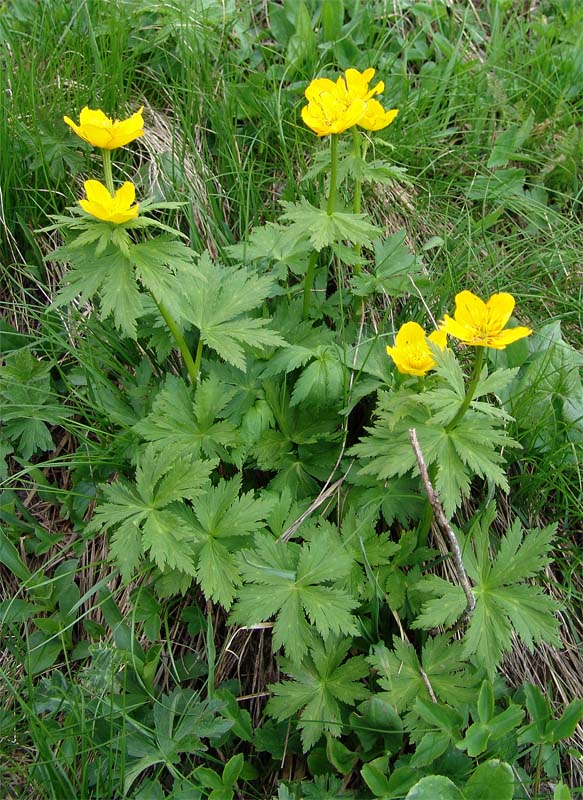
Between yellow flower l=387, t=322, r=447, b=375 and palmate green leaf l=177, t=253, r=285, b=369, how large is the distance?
0.34 m

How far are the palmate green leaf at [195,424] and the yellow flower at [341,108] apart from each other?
698mm

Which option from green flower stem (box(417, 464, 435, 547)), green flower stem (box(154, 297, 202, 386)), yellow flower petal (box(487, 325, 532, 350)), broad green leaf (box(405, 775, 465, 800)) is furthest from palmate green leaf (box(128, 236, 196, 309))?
broad green leaf (box(405, 775, 465, 800))

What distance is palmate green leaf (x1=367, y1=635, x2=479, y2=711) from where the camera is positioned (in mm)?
1847

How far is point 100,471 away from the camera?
7.28ft

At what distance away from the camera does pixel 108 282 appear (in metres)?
1.69

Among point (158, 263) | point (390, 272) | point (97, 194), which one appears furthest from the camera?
point (390, 272)

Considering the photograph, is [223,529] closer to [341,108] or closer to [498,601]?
[498,601]

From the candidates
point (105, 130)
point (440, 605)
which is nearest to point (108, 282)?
point (105, 130)

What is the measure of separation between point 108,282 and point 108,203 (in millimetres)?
173

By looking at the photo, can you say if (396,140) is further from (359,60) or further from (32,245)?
(32,245)

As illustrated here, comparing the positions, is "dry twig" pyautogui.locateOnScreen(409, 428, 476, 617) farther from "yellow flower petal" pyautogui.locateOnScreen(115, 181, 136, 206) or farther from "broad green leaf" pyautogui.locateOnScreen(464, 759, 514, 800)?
"yellow flower petal" pyautogui.locateOnScreen(115, 181, 136, 206)

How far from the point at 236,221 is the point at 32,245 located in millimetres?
692

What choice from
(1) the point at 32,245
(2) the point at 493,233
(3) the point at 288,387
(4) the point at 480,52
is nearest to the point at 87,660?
(3) the point at 288,387

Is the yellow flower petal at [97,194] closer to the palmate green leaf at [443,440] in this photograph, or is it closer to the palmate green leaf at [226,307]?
the palmate green leaf at [226,307]
